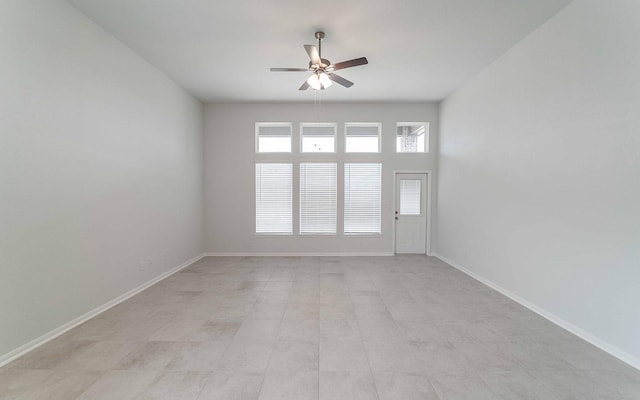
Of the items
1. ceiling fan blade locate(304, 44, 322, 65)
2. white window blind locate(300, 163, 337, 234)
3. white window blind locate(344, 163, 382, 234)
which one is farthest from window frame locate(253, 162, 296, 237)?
ceiling fan blade locate(304, 44, 322, 65)

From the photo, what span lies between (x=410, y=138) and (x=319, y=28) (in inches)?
137

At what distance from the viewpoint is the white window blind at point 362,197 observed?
557cm

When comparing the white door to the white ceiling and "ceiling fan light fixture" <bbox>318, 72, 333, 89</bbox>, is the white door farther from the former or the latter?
"ceiling fan light fixture" <bbox>318, 72, 333, 89</bbox>

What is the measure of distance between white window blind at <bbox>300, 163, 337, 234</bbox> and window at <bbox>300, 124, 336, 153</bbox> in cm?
35

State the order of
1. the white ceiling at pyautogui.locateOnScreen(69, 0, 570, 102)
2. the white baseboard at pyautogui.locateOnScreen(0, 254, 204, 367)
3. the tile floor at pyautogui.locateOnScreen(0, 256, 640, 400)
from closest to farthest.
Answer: the tile floor at pyautogui.locateOnScreen(0, 256, 640, 400)
the white baseboard at pyautogui.locateOnScreen(0, 254, 204, 367)
the white ceiling at pyautogui.locateOnScreen(69, 0, 570, 102)

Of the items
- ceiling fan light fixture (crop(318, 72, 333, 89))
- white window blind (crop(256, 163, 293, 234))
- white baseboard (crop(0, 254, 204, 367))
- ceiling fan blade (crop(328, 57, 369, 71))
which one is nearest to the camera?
white baseboard (crop(0, 254, 204, 367))

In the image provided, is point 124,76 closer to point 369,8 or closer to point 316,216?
point 369,8

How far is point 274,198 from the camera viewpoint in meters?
5.58

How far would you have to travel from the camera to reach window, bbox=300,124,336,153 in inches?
219

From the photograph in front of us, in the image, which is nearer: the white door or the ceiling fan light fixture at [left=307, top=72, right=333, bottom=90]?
the ceiling fan light fixture at [left=307, top=72, right=333, bottom=90]

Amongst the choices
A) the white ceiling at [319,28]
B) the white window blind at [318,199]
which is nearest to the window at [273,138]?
the white window blind at [318,199]

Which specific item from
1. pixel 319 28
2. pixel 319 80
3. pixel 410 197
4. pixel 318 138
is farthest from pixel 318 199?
pixel 319 28

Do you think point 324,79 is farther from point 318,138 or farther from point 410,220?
point 410,220

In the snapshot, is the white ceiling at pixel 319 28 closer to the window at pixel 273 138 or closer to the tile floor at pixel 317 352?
the window at pixel 273 138
